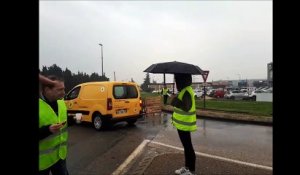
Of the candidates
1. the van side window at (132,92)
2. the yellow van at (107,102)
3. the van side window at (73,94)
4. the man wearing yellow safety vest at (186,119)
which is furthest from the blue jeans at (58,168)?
the van side window at (73,94)

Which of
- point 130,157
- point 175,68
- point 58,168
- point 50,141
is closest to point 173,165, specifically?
point 130,157

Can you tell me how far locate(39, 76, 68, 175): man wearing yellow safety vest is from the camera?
8.90 ft

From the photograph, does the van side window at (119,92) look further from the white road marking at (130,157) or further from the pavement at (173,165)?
the pavement at (173,165)

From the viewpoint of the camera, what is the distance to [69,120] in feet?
13.2

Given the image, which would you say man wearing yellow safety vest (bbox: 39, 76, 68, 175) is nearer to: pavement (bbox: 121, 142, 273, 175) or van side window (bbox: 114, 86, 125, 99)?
pavement (bbox: 121, 142, 273, 175)

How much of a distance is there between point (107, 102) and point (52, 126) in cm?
871

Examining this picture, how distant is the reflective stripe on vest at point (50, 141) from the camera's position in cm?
277

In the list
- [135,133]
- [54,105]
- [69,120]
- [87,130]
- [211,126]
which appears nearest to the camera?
[54,105]

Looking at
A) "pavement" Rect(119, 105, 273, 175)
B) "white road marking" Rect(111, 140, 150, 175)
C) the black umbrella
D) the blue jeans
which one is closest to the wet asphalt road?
"white road marking" Rect(111, 140, 150, 175)

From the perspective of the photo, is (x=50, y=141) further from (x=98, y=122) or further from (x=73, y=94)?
(x=73, y=94)

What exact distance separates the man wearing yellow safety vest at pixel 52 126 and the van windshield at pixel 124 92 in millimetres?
8305
